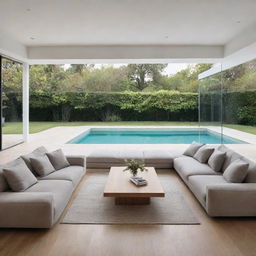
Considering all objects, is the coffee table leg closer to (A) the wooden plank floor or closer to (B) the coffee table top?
(B) the coffee table top

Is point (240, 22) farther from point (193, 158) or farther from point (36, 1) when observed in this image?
point (36, 1)

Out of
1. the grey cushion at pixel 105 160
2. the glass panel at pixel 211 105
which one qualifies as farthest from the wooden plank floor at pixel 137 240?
the glass panel at pixel 211 105

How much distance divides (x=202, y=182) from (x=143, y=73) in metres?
13.7

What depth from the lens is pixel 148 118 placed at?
50.2ft

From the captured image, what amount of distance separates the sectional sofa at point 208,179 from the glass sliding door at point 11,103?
11.4 feet

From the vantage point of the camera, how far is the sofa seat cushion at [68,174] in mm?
4113

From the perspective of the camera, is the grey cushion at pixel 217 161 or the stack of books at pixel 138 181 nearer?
the stack of books at pixel 138 181

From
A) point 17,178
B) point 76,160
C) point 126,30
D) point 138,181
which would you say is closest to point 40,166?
point 17,178

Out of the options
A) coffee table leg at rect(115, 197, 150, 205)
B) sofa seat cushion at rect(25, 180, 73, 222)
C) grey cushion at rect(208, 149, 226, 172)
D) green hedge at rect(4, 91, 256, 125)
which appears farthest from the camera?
green hedge at rect(4, 91, 256, 125)

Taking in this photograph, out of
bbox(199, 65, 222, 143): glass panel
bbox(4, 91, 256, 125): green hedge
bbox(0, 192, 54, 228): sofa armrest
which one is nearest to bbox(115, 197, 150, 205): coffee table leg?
bbox(0, 192, 54, 228): sofa armrest

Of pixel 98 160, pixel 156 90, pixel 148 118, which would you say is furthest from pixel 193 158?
pixel 156 90

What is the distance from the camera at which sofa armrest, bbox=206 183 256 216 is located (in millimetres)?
3340

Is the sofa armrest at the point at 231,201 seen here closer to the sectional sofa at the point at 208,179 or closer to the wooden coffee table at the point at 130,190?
the sectional sofa at the point at 208,179

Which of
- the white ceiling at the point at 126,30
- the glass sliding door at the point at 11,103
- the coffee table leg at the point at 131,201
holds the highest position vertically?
the white ceiling at the point at 126,30
